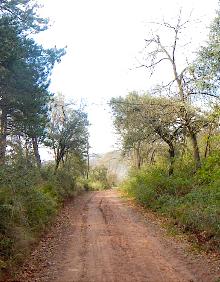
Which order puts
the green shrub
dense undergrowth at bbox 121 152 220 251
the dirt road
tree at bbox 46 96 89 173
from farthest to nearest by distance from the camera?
tree at bbox 46 96 89 173 < the green shrub < dense undergrowth at bbox 121 152 220 251 < the dirt road

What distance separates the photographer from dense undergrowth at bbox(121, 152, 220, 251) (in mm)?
12312

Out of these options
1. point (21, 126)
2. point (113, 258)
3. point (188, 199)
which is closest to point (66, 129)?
point (21, 126)

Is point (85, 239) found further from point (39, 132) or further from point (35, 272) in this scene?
point (39, 132)

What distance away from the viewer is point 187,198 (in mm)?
17844

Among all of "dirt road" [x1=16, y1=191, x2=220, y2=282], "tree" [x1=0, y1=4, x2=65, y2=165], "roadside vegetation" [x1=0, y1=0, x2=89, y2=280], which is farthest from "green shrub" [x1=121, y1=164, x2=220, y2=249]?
"tree" [x1=0, y1=4, x2=65, y2=165]

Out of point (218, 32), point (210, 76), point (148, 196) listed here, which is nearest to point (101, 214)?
point (148, 196)

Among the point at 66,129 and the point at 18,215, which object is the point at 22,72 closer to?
the point at 18,215

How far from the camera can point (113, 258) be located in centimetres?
1008

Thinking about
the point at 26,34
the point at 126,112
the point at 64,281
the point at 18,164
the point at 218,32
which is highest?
the point at 26,34

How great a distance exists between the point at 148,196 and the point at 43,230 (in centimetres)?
1016

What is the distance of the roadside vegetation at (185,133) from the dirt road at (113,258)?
1521mm

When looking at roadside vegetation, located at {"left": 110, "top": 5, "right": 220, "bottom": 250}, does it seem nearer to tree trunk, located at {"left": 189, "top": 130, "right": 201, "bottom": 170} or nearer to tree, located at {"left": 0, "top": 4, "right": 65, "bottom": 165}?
tree trunk, located at {"left": 189, "top": 130, "right": 201, "bottom": 170}

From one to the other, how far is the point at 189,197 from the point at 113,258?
8.33m

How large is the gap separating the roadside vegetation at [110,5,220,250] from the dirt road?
152cm
